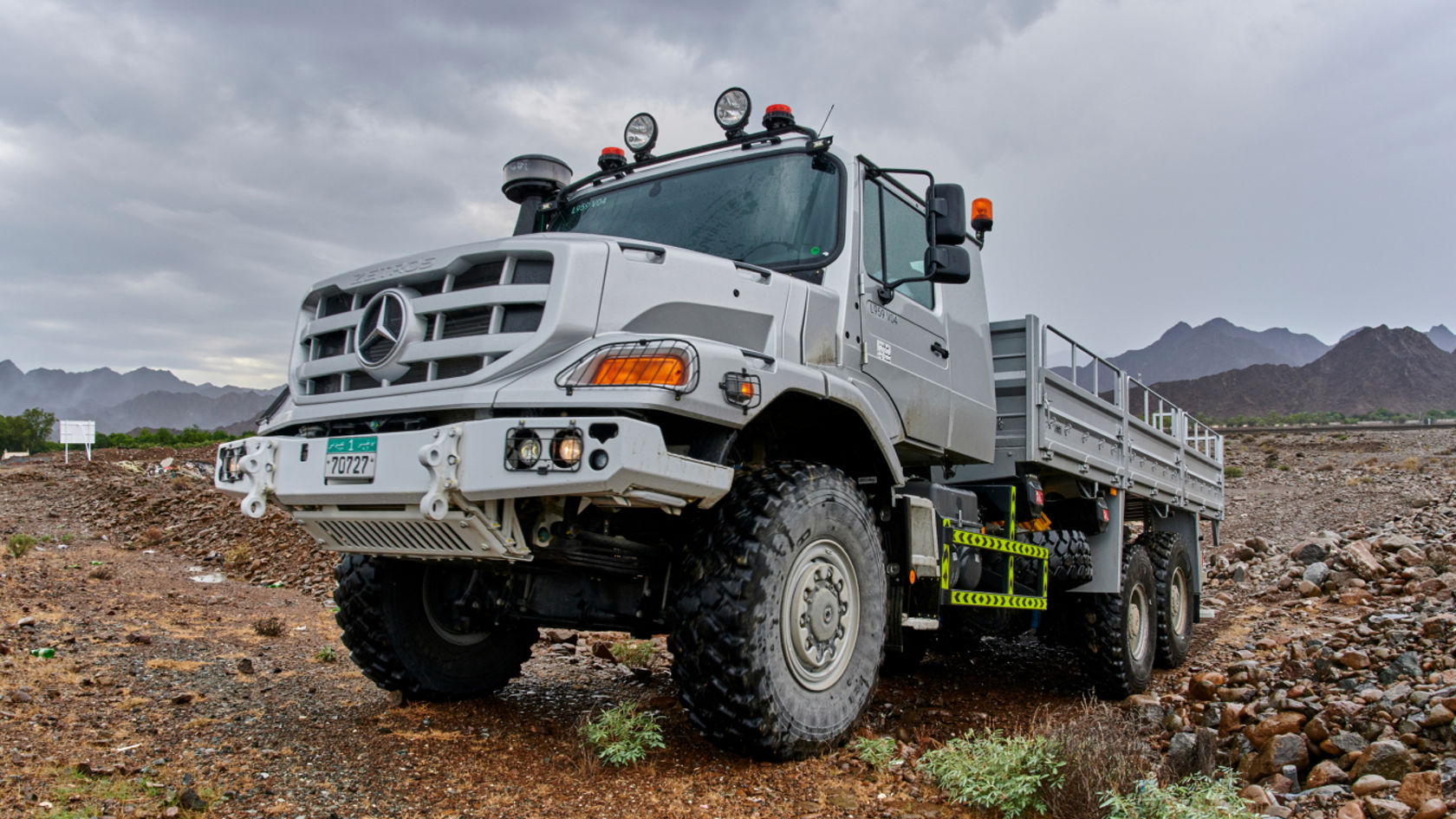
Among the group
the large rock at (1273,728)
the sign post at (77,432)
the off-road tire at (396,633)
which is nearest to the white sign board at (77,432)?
the sign post at (77,432)

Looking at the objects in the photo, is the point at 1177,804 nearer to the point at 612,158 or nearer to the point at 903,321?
the point at 903,321

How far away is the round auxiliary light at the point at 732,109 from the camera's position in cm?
521

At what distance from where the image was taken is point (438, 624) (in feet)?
16.5

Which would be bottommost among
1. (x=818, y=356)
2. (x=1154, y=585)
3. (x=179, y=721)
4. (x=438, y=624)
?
(x=179, y=721)

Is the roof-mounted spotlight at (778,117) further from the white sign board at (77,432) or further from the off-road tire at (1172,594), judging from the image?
the white sign board at (77,432)

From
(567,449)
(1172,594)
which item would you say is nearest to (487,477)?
(567,449)

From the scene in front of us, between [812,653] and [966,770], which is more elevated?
[812,653]

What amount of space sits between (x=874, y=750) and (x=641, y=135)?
3.61 m

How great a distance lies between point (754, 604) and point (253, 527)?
36.2 feet

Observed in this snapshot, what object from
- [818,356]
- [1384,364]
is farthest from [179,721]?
[1384,364]

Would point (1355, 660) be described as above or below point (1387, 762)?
above

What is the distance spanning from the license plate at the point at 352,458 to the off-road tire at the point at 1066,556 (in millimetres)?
4347

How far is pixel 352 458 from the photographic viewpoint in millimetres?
3732

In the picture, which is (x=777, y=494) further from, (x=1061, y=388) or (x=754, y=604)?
(x=1061, y=388)
